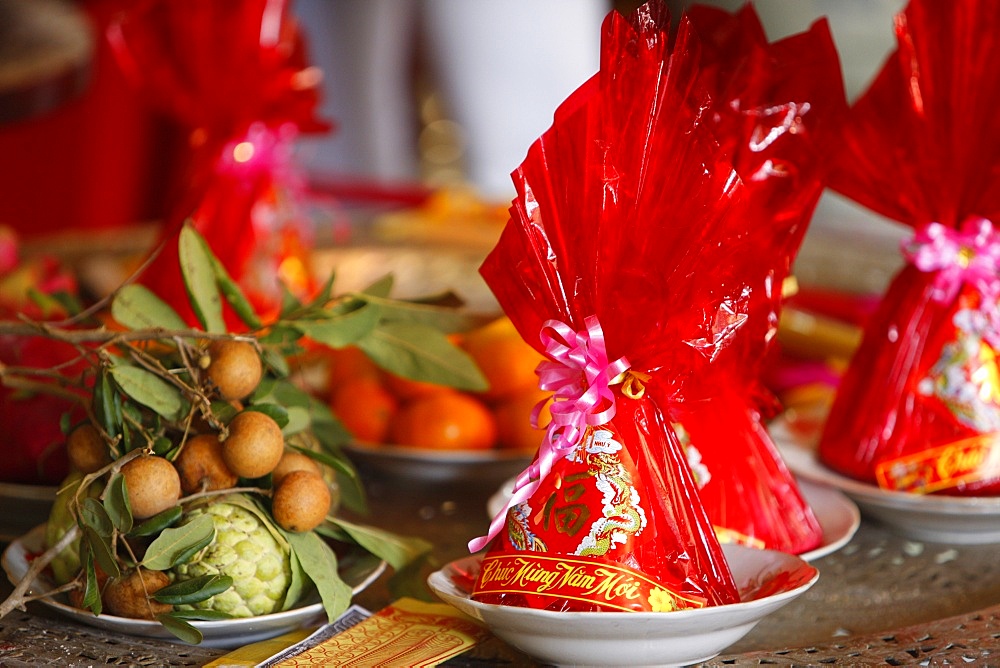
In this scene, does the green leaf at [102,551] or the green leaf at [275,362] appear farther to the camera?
the green leaf at [275,362]

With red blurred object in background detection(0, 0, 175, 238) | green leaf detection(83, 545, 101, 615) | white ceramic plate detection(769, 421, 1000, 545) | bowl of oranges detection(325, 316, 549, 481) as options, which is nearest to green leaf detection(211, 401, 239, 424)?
green leaf detection(83, 545, 101, 615)

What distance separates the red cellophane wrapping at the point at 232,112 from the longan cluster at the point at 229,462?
486 millimetres

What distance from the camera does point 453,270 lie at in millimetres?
1456

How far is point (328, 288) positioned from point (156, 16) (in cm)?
57

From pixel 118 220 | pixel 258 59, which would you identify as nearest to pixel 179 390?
pixel 258 59

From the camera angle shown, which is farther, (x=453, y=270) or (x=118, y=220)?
(x=118, y=220)

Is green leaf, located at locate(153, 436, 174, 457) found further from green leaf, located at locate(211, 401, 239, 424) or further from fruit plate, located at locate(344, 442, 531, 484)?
fruit plate, located at locate(344, 442, 531, 484)

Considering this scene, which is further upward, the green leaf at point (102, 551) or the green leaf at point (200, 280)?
the green leaf at point (200, 280)

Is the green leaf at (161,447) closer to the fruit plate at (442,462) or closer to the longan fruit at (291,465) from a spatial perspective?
the longan fruit at (291,465)

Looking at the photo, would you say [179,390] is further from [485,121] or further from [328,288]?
[485,121]

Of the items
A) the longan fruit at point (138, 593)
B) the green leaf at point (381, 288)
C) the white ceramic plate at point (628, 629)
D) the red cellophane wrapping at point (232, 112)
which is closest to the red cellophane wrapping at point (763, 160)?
the white ceramic plate at point (628, 629)

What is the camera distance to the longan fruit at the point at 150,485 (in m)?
0.60

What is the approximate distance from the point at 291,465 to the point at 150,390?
94mm

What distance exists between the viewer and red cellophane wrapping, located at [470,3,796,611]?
0.58 meters
